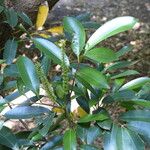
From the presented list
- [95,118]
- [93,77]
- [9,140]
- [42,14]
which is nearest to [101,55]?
[93,77]

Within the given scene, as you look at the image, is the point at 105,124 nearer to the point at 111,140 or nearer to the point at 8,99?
the point at 111,140

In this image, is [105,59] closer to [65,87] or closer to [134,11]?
[65,87]

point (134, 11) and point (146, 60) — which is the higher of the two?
point (134, 11)

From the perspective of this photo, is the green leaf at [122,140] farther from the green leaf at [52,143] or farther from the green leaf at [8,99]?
the green leaf at [8,99]

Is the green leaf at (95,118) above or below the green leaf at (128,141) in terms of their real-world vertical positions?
above

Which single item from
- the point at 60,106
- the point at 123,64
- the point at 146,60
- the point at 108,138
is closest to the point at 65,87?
the point at 60,106

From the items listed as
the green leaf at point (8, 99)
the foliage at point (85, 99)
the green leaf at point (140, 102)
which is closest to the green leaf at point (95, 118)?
the foliage at point (85, 99)

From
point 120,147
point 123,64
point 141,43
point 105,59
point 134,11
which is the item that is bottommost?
point 120,147
